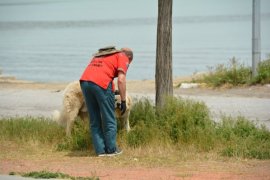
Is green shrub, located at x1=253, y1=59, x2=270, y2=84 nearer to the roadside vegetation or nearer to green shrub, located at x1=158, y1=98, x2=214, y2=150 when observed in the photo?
the roadside vegetation

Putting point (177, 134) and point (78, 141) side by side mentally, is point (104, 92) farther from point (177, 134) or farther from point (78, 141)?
point (177, 134)

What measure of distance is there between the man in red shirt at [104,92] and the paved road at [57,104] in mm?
3781

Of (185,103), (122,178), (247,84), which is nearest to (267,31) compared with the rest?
(247,84)

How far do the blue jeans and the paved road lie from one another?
3.77 meters

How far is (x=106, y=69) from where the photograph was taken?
37.8 feet

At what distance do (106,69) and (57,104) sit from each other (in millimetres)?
7605

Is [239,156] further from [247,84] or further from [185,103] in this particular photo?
[247,84]

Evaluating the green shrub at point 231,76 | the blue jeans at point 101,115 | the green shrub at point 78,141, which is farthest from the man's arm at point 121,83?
the green shrub at point 231,76

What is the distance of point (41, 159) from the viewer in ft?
37.7

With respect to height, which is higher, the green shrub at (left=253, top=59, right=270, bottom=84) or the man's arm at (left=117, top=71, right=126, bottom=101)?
the man's arm at (left=117, top=71, right=126, bottom=101)

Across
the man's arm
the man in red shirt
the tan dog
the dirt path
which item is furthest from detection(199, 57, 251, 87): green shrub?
the dirt path

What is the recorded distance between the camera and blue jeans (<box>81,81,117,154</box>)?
11445mm

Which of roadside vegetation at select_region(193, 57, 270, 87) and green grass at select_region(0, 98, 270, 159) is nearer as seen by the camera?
green grass at select_region(0, 98, 270, 159)

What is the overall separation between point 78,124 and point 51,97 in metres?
8.00
